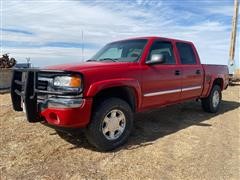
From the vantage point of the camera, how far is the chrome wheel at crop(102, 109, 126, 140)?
14.0 ft

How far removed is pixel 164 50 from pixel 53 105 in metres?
2.82

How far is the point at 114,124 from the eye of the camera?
4383 millimetres

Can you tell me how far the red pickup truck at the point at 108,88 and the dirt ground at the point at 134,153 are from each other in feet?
1.33

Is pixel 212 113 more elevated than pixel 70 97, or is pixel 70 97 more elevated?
pixel 70 97

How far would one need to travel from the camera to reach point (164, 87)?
5.35 meters

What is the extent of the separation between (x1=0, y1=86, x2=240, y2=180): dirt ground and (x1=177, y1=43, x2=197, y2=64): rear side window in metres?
1.43

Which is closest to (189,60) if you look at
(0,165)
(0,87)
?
(0,165)

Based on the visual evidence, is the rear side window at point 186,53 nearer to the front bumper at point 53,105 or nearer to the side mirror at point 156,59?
the side mirror at point 156,59

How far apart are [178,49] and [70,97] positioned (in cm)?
321

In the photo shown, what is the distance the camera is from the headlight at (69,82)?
12.5ft

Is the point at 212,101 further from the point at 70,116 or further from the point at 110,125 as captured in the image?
the point at 70,116

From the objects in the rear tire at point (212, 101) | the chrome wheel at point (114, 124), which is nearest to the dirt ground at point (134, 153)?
the chrome wheel at point (114, 124)

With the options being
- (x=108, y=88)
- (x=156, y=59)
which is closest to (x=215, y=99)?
(x=156, y=59)

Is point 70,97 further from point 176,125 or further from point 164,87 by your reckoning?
point 176,125
